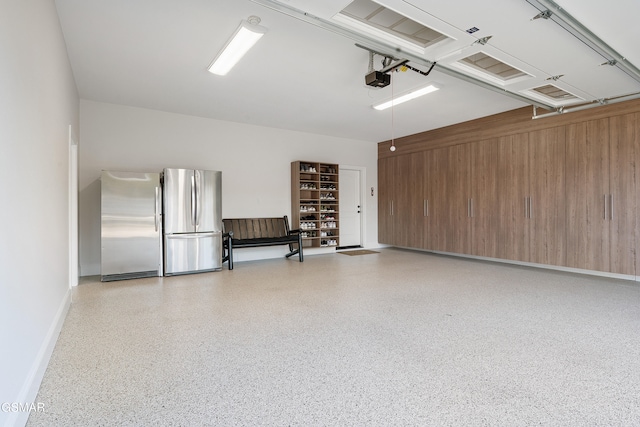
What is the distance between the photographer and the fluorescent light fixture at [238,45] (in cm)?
296

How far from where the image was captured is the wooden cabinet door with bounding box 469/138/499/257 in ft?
20.0

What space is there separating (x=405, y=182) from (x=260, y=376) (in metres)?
6.51

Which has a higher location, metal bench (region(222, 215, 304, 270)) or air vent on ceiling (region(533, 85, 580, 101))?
air vent on ceiling (region(533, 85, 580, 101))

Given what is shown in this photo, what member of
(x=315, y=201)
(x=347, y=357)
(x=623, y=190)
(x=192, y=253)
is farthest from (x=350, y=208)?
(x=347, y=357)

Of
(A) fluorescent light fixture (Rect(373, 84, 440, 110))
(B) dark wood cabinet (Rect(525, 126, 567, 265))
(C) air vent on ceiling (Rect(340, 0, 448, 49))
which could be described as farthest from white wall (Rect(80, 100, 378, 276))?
(C) air vent on ceiling (Rect(340, 0, 448, 49))

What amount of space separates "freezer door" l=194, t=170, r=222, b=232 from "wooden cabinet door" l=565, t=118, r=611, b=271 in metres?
5.66

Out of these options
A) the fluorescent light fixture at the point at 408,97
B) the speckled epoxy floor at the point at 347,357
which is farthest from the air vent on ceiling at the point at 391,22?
the speckled epoxy floor at the point at 347,357

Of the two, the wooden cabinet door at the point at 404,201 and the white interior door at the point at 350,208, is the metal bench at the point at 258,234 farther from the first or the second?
the wooden cabinet door at the point at 404,201

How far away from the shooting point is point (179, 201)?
521 cm

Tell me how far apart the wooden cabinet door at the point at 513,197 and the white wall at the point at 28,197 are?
642cm

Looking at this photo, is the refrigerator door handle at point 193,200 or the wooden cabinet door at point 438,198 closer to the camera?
the refrigerator door handle at point 193,200

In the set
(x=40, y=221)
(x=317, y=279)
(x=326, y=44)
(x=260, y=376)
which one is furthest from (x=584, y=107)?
(x=40, y=221)

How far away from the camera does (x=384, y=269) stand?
565 cm

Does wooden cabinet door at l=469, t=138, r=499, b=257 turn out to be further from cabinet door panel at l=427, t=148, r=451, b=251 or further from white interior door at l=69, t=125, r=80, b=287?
white interior door at l=69, t=125, r=80, b=287
